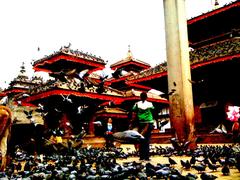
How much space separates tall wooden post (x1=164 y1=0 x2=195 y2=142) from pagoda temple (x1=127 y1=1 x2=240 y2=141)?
13.3ft

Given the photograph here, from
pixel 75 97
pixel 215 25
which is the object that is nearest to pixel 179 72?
pixel 215 25

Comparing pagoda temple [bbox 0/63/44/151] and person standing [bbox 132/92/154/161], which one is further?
pagoda temple [bbox 0/63/44/151]

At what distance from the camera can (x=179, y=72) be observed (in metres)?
9.65

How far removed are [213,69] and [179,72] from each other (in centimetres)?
580

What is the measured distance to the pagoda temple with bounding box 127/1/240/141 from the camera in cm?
1411

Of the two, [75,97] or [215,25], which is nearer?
[215,25]

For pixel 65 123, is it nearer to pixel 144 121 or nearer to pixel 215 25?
pixel 215 25

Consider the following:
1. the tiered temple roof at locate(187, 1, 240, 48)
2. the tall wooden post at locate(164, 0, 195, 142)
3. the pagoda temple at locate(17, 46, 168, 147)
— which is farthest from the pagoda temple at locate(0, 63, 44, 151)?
the tiered temple roof at locate(187, 1, 240, 48)

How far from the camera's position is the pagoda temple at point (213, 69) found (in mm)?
14109

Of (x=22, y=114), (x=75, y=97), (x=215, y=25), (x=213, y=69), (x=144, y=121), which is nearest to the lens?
(x=144, y=121)

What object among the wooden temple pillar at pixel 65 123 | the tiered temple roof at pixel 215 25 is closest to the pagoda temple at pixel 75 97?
the wooden temple pillar at pixel 65 123

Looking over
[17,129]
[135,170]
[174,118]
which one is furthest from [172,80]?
[135,170]

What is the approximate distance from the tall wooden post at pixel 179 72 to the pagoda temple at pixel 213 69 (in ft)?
13.3

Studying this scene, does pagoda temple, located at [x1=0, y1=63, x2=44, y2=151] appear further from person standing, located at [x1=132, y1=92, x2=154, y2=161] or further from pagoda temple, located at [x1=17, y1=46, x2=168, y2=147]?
person standing, located at [x1=132, y1=92, x2=154, y2=161]
